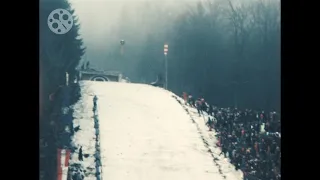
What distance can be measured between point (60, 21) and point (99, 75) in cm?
59

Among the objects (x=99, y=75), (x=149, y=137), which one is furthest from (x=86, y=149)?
(x=99, y=75)

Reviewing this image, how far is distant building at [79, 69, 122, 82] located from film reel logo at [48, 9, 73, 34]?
405 mm

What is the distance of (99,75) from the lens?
4.05m

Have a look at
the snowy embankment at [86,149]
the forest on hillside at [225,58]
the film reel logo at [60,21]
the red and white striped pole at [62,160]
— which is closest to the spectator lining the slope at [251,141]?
the forest on hillside at [225,58]

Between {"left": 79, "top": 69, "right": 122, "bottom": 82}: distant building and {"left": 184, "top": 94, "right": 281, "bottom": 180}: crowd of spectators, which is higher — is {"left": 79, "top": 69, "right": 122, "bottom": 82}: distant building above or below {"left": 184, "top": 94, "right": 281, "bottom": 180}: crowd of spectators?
above

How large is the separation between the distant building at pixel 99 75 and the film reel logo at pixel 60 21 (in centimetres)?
40

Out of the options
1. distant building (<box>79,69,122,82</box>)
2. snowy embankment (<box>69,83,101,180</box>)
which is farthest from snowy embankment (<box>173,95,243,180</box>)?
snowy embankment (<box>69,83,101,180</box>)

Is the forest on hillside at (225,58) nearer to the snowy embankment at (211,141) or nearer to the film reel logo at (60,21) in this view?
the snowy embankment at (211,141)

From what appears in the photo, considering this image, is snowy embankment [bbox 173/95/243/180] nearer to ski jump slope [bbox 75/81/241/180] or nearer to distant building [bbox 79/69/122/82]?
ski jump slope [bbox 75/81/241/180]

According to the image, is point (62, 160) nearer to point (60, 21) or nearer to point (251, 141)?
point (60, 21)

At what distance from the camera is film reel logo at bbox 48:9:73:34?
13.1ft

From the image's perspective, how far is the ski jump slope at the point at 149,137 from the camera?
392 cm

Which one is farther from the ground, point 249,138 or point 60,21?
point 60,21
